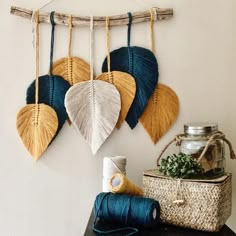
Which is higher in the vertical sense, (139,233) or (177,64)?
(177,64)

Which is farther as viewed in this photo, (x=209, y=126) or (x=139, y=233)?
(x=209, y=126)

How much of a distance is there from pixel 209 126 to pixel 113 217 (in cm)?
41

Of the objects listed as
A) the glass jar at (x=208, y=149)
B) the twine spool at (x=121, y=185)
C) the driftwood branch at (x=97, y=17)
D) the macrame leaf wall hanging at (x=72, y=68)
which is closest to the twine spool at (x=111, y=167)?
the twine spool at (x=121, y=185)

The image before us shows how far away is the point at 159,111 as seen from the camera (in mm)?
1309

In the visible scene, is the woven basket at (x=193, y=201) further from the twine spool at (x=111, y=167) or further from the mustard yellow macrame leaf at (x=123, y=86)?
the mustard yellow macrame leaf at (x=123, y=86)

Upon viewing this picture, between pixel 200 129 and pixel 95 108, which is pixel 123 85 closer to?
pixel 95 108

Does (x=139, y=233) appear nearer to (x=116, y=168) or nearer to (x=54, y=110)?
(x=116, y=168)

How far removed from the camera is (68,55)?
1.33 meters

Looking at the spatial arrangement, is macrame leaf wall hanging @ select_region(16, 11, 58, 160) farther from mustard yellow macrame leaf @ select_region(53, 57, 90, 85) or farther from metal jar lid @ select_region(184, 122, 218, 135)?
metal jar lid @ select_region(184, 122, 218, 135)

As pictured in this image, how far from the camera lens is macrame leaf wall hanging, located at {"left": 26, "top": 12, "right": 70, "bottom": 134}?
1320 millimetres

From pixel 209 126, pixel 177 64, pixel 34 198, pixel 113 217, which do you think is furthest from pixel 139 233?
pixel 177 64

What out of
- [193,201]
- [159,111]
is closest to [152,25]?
[159,111]

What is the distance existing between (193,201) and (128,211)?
184 millimetres

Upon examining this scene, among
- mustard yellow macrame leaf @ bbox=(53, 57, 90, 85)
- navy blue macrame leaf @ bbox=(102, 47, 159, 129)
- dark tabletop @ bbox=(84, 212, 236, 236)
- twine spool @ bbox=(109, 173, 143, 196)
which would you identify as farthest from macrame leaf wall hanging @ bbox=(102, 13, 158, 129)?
dark tabletop @ bbox=(84, 212, 236, 236)
